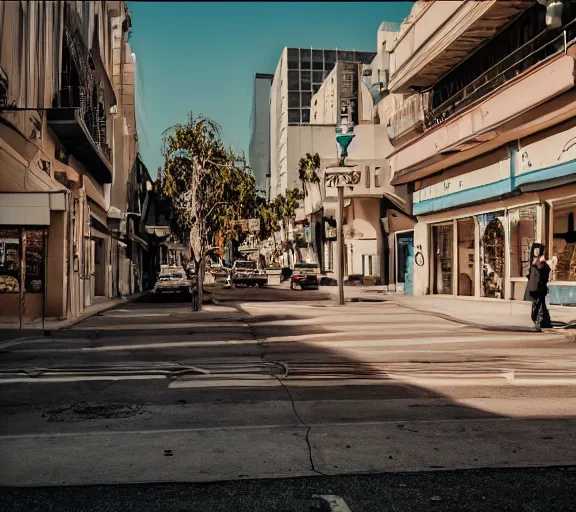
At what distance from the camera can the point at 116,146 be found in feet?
131

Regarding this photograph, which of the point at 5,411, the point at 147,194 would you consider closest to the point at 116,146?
the point at 147,194

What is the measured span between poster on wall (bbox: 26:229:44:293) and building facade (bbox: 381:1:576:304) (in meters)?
14.2

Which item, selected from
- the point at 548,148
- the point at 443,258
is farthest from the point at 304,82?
the point at 548,148

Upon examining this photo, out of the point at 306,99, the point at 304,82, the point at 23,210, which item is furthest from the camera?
the point at 306,99

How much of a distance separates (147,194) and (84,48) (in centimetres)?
3021

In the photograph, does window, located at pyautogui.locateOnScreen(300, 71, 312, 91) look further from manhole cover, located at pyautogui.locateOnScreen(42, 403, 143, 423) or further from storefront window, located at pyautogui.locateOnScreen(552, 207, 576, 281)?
manhole cover, located at pyautogui.locateOnScreen(42, 403, 143, 423)

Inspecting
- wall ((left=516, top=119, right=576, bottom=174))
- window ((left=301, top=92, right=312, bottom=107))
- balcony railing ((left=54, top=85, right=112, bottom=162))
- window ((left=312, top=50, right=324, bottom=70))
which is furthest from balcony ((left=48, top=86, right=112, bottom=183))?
window ((left=312, top=50, right=324, bottom=70))

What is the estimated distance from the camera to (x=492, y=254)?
2483 cm

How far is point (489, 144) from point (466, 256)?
5676 millimetres

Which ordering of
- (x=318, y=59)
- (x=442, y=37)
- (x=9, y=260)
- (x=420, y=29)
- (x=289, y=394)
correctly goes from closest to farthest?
(x=289, y=394), (x=9, y=260), (x=442, y=37), (x=420, y=29), (x=318, y=59)

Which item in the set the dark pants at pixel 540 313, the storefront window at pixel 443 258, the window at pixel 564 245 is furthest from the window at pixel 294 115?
the dark pants at pixel 540 313

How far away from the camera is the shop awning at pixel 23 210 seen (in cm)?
1727

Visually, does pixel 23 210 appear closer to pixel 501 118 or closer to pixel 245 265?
pixel 501 118

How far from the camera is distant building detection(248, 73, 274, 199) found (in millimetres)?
161125
